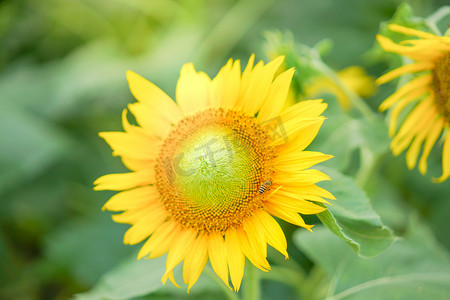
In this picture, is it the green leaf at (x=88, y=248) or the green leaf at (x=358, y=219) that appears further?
the green leaf at (x=88, y=248)

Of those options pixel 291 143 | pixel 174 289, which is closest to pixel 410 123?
pixel 291 143

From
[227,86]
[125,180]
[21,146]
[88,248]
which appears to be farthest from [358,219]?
[21,146]

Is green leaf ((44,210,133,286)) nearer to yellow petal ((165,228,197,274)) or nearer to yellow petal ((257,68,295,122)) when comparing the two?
yellow petal ((165,228,197,274))

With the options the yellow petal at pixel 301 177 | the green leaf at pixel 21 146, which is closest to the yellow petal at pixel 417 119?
the yellow petal at pixel 301 177

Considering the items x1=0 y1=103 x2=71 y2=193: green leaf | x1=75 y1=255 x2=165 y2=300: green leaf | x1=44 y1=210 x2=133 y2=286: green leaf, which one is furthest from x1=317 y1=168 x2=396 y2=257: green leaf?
x1=0 y1=103 x2=71 y2=193: green leaf

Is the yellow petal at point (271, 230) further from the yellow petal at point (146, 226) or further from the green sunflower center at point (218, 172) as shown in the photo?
the yellow petal at point (146, 226)

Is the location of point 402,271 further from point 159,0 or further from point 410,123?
point 159,0
